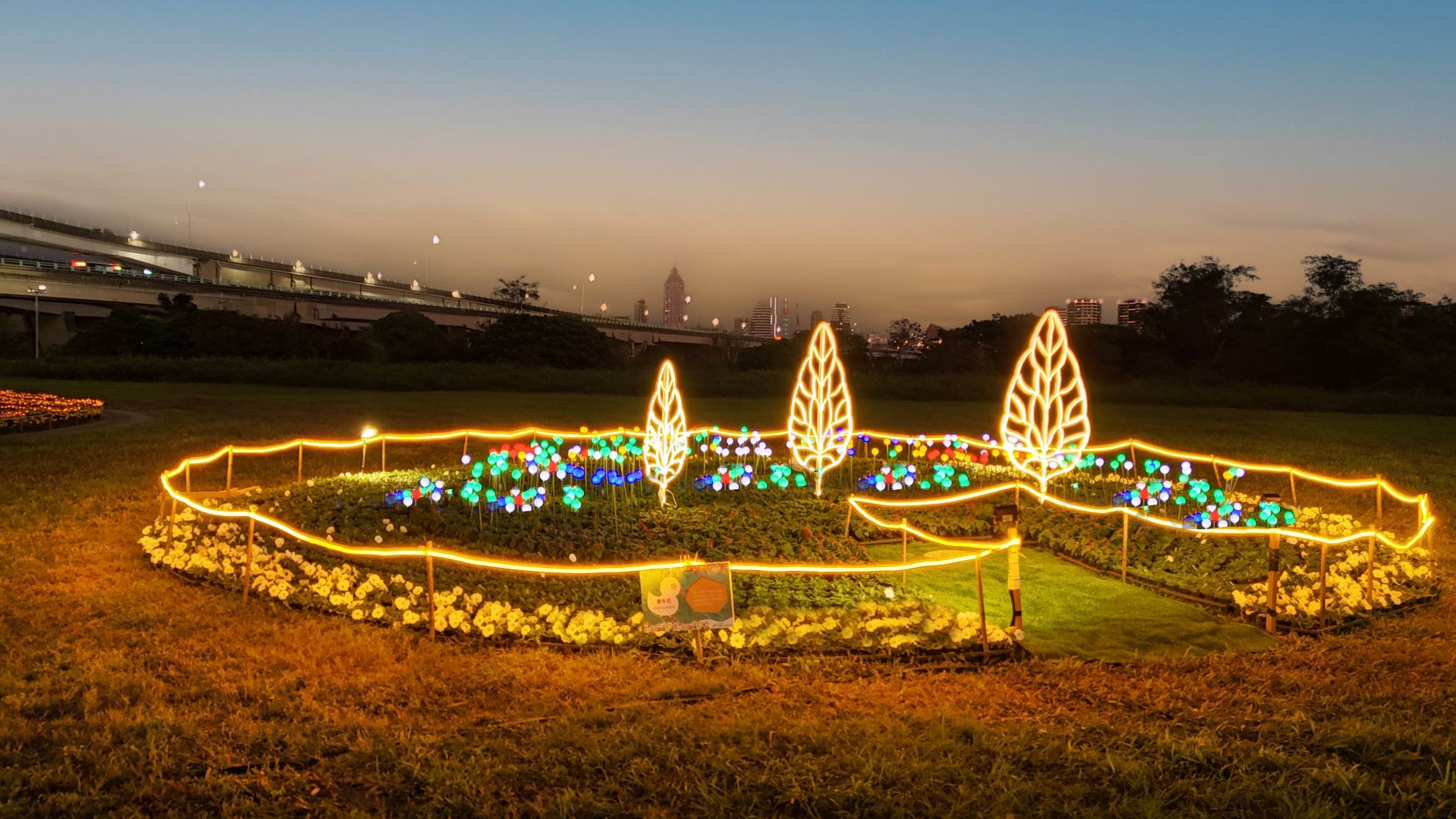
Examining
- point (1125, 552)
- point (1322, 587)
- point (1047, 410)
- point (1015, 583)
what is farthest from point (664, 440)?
point (1322, 587)

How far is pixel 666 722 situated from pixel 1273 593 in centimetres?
472

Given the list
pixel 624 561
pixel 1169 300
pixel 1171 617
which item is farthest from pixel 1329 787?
pixel 1169 300

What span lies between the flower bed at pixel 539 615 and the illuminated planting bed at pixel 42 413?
1353cm

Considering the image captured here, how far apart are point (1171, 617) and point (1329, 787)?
3.10 m

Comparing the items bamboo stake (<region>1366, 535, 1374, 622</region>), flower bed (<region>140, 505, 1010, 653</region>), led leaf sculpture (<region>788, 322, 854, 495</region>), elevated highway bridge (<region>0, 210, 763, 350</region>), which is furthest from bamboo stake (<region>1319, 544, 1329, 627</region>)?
elevated highway bridge (<region>0, 210, 763, 350</region>)

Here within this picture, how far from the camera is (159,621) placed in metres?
6.88

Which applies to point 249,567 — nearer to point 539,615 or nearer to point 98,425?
point 539,615

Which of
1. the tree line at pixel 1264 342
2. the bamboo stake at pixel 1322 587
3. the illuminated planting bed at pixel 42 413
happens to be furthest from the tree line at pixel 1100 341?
the bamboo stake at pixel 1322 587

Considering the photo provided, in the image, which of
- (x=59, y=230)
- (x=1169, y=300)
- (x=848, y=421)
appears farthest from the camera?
(x=59, y=230)

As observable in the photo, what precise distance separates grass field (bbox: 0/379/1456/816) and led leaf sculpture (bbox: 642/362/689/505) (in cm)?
473

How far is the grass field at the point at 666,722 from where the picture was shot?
4.37 meters

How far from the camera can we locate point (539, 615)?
6.90 metres

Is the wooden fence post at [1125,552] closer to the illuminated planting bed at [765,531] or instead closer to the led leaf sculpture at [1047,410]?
the illuminated planting bed at [765,531]

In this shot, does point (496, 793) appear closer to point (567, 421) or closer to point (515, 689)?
point (515, 689)
